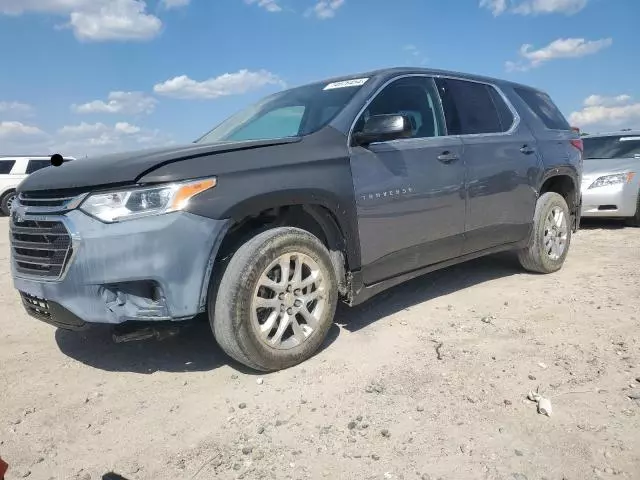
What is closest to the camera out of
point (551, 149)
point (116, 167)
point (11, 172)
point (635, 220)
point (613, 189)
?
point (116, 167)

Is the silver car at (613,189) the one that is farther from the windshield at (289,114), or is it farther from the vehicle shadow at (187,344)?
Answer: the windshield at (289,114)

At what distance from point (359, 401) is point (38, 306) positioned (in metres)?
1.84

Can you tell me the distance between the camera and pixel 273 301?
2.97 meters

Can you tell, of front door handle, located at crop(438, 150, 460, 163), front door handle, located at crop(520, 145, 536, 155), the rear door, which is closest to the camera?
front door handle, located at crop(438, 150, 460, 163)

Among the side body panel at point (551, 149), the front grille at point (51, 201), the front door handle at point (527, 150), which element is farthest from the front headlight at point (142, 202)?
the side body panel at point (551, 149)

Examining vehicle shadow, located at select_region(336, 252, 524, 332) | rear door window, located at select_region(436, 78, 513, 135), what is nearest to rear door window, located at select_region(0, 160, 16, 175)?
vehicle shadow, located at select_region(336, 252, 524, 332)

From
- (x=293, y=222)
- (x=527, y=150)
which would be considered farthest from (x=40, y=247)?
(x=527, y=150)

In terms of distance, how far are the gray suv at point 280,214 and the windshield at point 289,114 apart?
0.02 metres

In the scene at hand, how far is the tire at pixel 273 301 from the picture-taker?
2.80m

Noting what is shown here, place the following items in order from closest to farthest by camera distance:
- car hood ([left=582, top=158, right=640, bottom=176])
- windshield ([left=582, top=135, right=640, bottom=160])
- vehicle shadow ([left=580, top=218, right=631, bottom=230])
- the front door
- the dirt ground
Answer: the dirt ground < the front door < car hood ([left=582, top=158, right=640, bottom=176]) < vehicle shadow ([left=580, top=218, right=631, bottom=230]) < windshield ([left=582, top=135, right=640, bottom=160])

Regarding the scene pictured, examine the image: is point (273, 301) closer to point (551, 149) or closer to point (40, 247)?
point (40, 247)

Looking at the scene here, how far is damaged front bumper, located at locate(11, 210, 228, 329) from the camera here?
260 cm

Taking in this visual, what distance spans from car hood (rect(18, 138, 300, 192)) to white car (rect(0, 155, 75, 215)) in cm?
1330

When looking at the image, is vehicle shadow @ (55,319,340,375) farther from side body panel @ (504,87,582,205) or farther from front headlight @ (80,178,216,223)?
side body panel @ (504,87,582,205)
